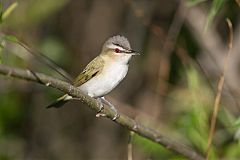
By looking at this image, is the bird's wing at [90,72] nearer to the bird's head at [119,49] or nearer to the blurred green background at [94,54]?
the bird's head at [119,49]

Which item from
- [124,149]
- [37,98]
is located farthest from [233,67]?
[37,98]

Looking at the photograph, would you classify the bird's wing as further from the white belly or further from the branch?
the branch

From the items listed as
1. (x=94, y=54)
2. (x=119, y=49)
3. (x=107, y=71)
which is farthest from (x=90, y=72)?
(x=94, y=54)

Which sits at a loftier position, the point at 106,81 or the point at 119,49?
the point at 119,49

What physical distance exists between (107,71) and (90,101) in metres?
1.48

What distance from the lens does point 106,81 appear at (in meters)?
4.82

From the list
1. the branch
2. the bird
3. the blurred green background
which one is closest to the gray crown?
the bird

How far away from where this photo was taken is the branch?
2.70 metres

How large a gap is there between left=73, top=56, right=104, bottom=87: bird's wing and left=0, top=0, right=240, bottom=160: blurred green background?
117 cm

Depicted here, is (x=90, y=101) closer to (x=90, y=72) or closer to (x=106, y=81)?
(x=106, y=81)

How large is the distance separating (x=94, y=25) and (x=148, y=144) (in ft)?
12.5

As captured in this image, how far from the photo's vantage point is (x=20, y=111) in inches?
290

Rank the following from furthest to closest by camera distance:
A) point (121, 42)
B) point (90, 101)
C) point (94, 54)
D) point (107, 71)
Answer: point (94, 54)
point (107, 71)
point (121, 42)
point (90, 101)

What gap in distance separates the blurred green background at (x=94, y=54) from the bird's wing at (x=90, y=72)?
46.2 inches
